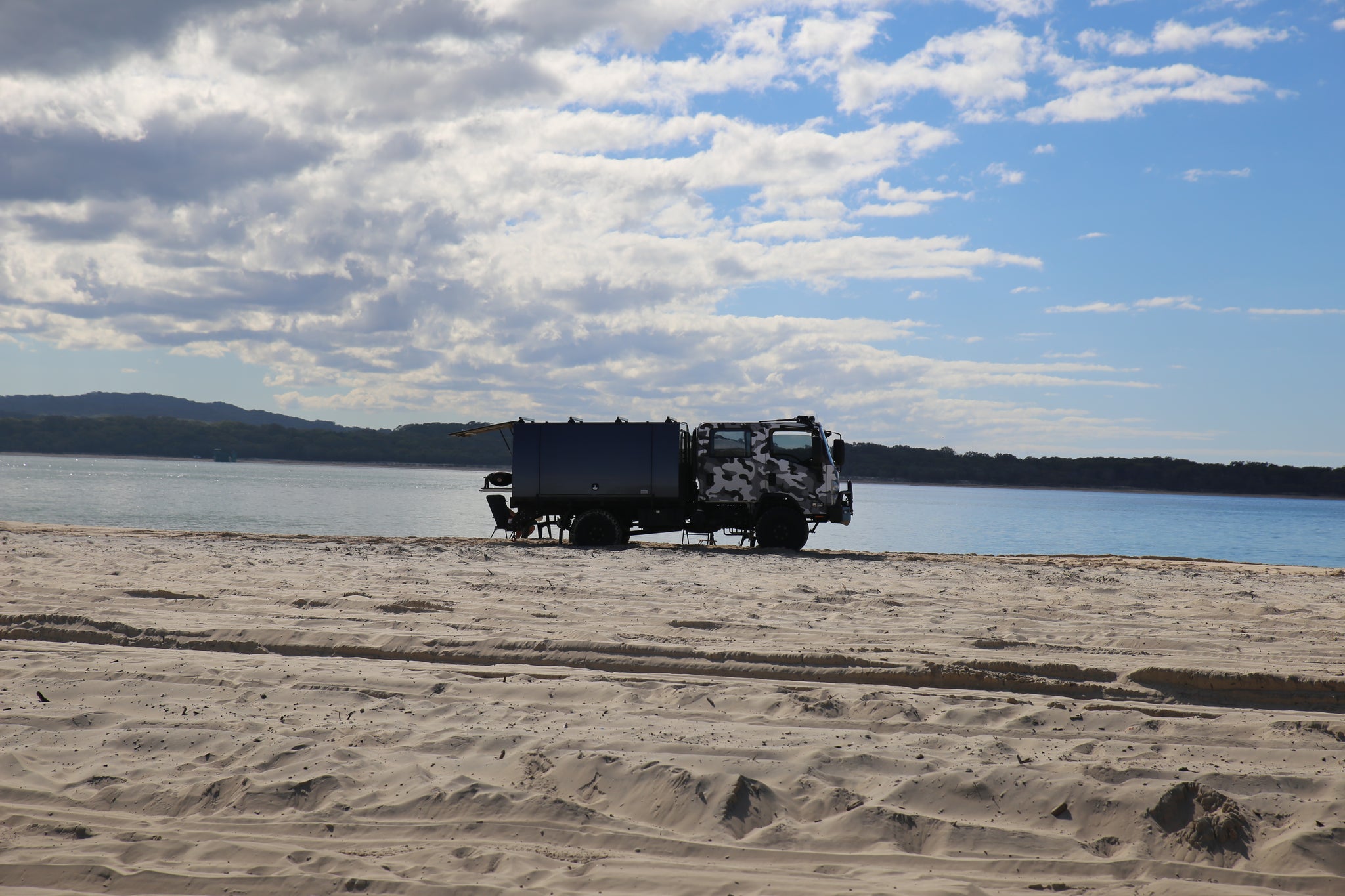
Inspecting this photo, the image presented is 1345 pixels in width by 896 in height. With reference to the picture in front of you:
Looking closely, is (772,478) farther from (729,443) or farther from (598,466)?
(598,466)

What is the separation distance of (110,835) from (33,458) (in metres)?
210

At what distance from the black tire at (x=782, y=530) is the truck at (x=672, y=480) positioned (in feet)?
0.07

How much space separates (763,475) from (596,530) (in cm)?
387

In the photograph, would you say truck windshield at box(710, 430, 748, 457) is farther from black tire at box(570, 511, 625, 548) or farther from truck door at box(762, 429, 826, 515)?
black tire at box(570, 511, 625, 548)

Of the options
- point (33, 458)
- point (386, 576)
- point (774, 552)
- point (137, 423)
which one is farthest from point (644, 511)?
point (33, 458)

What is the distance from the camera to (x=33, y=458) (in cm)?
17538

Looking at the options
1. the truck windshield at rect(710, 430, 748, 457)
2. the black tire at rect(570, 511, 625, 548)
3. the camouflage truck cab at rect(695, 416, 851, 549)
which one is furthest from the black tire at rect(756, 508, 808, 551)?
the black tire at rect(570, 511, 625, 548)

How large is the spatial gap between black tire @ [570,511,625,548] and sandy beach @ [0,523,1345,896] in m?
9.98

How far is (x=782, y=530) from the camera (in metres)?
19.4

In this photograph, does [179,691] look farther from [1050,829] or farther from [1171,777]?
[1171,777]

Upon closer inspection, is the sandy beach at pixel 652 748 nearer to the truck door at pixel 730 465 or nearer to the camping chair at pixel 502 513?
the truck door at pixel 730 465

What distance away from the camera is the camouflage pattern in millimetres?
19203

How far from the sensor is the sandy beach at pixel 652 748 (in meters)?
3.72

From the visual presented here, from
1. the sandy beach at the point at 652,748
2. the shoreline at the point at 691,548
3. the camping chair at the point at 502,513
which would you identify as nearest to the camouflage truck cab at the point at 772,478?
the shoreline at the point at 691,548
